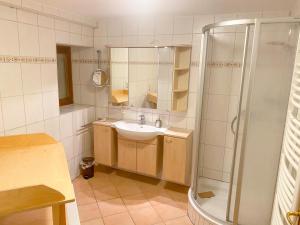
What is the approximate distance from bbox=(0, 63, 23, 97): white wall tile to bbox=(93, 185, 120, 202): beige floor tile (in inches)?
58.9

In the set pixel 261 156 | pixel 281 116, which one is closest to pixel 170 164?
pixel 261 156

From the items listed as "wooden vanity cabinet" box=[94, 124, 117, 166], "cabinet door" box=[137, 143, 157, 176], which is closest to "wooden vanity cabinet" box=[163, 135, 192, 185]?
"cabinet door" box=[137, 143, 157, 176]

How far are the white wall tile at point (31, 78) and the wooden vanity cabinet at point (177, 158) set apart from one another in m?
1.59

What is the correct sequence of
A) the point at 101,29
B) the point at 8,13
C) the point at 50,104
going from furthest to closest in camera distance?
the point at 101,29 → the point at 50,104 → the point at 8,13

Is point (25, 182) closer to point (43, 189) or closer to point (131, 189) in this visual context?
point (43, 189)

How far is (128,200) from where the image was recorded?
2742 millimetres

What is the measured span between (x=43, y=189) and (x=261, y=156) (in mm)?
1615

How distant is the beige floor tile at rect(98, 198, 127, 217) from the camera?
2508 mm

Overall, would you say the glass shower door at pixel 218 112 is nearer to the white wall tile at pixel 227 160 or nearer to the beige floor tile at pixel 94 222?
the white wall tile at pixel 227 160

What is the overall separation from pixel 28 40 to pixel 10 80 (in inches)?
18.4

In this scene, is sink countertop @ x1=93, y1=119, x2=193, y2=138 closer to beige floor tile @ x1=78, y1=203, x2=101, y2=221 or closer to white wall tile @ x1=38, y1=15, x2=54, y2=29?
beige floor tile @ x1=78, y1=203, x2=101, y2=221

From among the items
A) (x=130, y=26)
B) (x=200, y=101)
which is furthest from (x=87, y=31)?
(x=200, y=101)

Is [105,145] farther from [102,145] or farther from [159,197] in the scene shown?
[159,197]

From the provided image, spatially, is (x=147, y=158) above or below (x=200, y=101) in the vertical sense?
below
